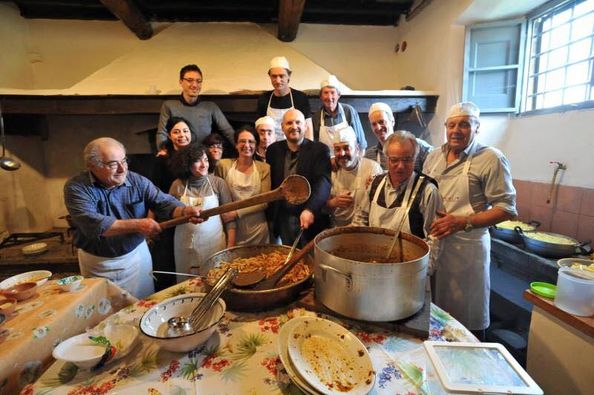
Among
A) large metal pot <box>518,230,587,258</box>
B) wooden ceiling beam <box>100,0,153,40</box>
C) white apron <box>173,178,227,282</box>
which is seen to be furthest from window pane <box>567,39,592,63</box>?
wooden ceiling beam <box>100,0,153,40</box>

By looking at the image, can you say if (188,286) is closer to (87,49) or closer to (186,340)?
(186,340)

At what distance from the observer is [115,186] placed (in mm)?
1956

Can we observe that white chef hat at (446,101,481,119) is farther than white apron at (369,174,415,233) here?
Yes

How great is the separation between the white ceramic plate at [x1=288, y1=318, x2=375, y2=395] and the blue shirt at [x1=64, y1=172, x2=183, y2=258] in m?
1.45

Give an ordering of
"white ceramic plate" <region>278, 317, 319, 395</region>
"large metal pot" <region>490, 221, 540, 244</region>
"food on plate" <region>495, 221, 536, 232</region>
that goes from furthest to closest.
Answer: "food on plate" <region>495, 221, 536, 232</region> → "large metal pot" <region>490, 221, 540, 244</region> → "white ceramic plate" <region>278, 317, 319, 395</region>

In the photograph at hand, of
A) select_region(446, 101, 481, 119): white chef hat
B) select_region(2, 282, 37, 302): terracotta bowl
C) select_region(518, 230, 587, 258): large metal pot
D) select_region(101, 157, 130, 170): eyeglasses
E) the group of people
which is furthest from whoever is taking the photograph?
select_region(518, 230, 587, 258): large metal pot

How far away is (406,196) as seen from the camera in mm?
1636

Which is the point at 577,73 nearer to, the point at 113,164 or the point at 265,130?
the point at 265,130

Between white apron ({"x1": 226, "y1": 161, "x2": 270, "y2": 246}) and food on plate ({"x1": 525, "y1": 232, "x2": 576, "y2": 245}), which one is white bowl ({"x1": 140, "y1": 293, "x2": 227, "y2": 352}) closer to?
white apron ({"x1": 226, "y1": 161, "x2": 270, "y2": 246})

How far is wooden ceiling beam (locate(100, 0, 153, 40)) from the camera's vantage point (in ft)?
11.8

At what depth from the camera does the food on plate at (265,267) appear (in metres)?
1.41

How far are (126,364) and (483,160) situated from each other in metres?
2.15

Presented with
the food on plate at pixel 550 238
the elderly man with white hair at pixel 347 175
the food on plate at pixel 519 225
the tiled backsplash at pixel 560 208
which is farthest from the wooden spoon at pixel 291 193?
the tiled backsplash at pixel 560 208

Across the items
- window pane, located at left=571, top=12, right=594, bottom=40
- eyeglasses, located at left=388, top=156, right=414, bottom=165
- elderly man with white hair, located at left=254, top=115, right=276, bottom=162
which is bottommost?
eyeglasses, located at left=388, top=156, right=414, bottom=165
